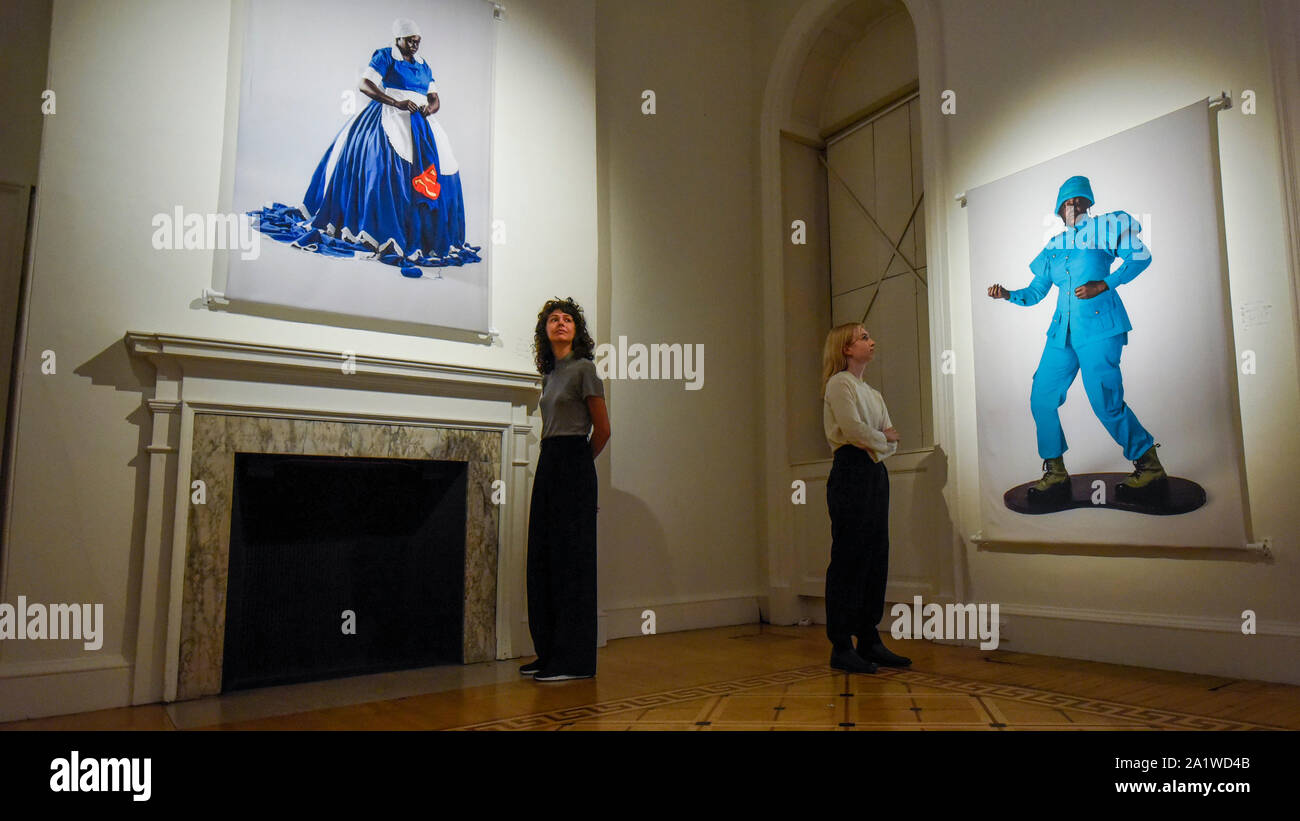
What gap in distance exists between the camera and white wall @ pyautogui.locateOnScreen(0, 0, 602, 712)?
10.00 feet

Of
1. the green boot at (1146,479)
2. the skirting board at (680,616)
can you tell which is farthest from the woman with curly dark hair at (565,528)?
the green boot at (1146,479)

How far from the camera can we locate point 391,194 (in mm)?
3957

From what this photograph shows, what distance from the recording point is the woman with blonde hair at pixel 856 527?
3.52 metres

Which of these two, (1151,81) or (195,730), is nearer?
(195,730)

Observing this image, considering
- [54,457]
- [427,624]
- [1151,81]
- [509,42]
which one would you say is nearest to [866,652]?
[427,624]

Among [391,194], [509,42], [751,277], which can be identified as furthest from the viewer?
[751,277]

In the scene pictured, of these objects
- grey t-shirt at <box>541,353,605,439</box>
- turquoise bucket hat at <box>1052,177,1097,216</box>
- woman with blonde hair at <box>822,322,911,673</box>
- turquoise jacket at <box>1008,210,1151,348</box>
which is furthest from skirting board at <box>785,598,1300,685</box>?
grey t-shirt at <box>541,353,605,439</box>

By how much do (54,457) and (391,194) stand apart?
1843mm

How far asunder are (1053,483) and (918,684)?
4.41 ft

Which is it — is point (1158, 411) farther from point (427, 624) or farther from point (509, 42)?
point (509, 42)

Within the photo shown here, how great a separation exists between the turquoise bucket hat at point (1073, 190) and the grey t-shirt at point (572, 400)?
250 cm

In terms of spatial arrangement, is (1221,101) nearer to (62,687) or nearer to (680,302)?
(680,302)

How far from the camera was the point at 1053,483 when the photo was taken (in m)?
3.93

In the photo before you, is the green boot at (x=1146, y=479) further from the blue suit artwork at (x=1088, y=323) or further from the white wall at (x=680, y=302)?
the white wall at (x=680, y=302)
